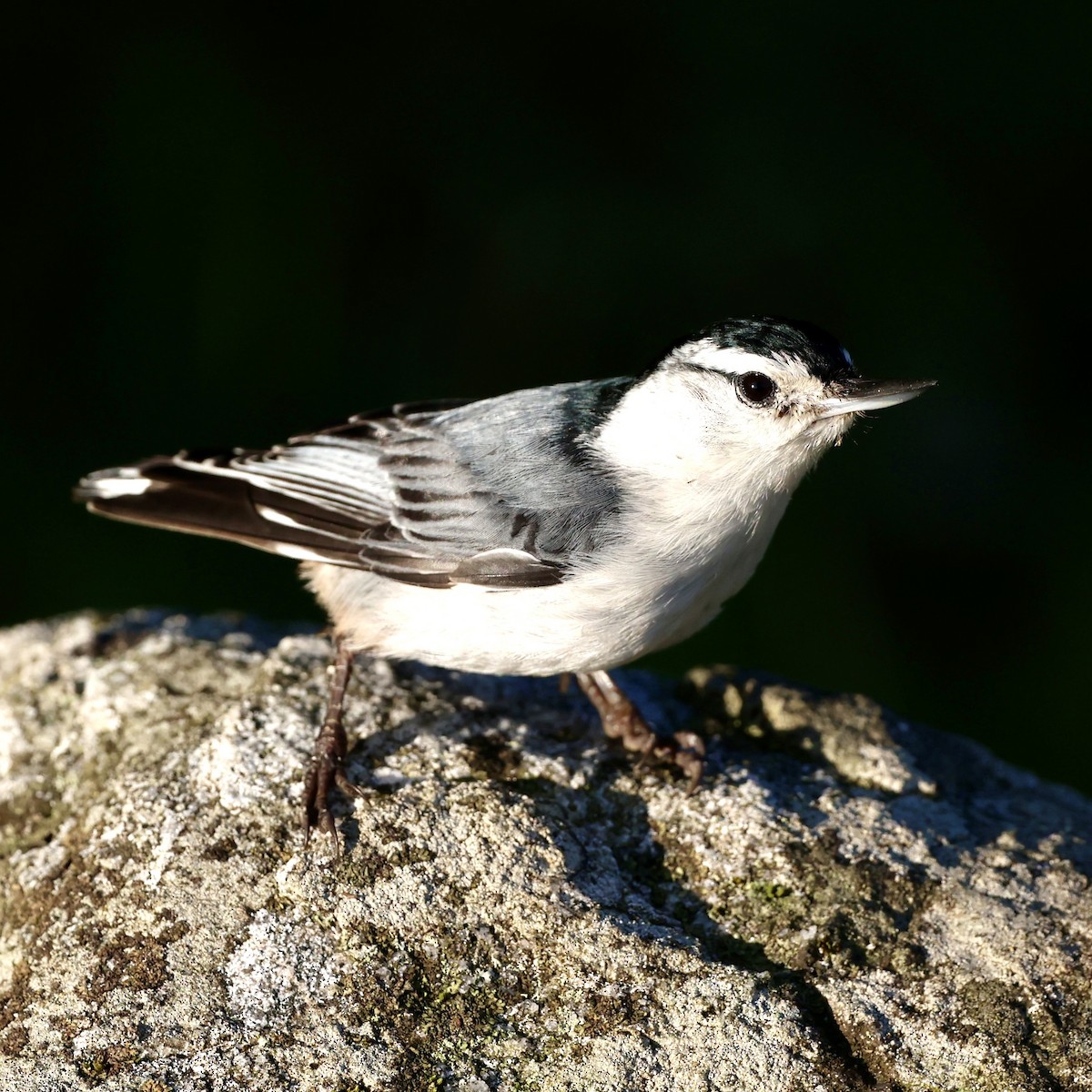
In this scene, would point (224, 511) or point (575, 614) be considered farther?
point (224, 511)

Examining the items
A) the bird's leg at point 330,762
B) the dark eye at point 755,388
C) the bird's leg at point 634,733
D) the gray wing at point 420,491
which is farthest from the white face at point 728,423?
the bird's leg at point 330,762

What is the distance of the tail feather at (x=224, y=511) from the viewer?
329 cm

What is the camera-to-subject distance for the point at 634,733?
10.7 ft

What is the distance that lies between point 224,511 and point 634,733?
4.17 ft

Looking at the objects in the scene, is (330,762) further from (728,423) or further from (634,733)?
(728,423)

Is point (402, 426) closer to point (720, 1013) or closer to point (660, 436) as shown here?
point (660, 436)

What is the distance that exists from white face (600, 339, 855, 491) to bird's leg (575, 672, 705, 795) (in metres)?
0.61

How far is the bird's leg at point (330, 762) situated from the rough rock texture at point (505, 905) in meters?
0.05

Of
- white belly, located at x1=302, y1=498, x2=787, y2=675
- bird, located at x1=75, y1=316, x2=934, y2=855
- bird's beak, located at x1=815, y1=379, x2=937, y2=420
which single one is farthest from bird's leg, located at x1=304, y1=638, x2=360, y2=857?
bird's beak, located at x1=815, y1=379, x2=937, y2=420

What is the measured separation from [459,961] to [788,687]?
150 centimetres

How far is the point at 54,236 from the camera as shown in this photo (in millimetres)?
5918

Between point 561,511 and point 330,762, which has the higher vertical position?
point 561,511

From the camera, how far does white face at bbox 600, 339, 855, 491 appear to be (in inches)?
117

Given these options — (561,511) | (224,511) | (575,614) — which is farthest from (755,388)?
(224,511)
